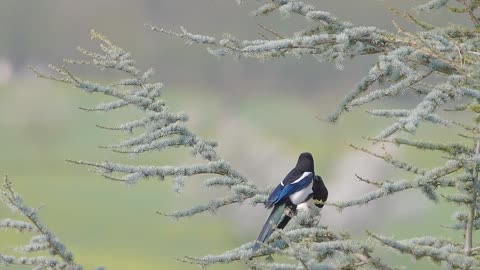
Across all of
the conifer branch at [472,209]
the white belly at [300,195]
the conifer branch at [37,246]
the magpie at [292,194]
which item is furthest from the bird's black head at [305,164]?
the conifer branch at [37,246]

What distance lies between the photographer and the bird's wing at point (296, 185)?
7.73 meters

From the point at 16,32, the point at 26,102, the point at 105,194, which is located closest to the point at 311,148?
→ the point at 105,194

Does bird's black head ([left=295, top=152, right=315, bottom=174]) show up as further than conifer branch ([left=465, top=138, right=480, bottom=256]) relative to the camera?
Yes

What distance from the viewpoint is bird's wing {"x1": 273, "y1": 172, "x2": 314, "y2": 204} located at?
7727 millimetres

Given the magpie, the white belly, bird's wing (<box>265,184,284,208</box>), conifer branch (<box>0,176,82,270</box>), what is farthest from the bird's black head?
conifer branch (<box>0,176,82,270</box>)

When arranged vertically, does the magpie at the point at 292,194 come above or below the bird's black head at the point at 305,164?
below

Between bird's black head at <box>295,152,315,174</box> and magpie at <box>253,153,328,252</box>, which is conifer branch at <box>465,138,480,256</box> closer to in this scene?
magpie at <box>253,153,328,252</box>

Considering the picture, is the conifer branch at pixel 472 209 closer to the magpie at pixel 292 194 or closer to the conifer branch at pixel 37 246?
the magpie at pixel 292 194

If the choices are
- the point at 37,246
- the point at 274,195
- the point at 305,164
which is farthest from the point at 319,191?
the point at 37,246

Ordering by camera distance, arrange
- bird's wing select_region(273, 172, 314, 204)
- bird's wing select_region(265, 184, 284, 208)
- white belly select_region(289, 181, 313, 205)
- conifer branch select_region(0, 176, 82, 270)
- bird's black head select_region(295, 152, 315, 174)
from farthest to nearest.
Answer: bird's black head select_region(295, 152, 315, 174)
white belly select_region(289, 181, 313, 205)
bird's wing select_region(273, 172, 314, 204)
bird's wing select_region(265, 184, 284, 208)
conifer branch select_region(0, 176, 82, 270)

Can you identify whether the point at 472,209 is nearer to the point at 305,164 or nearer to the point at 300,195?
the point at 300,195

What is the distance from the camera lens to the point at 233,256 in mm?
6902

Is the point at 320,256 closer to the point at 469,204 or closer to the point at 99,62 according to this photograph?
the point at 469,204

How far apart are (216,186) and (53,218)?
152ft
